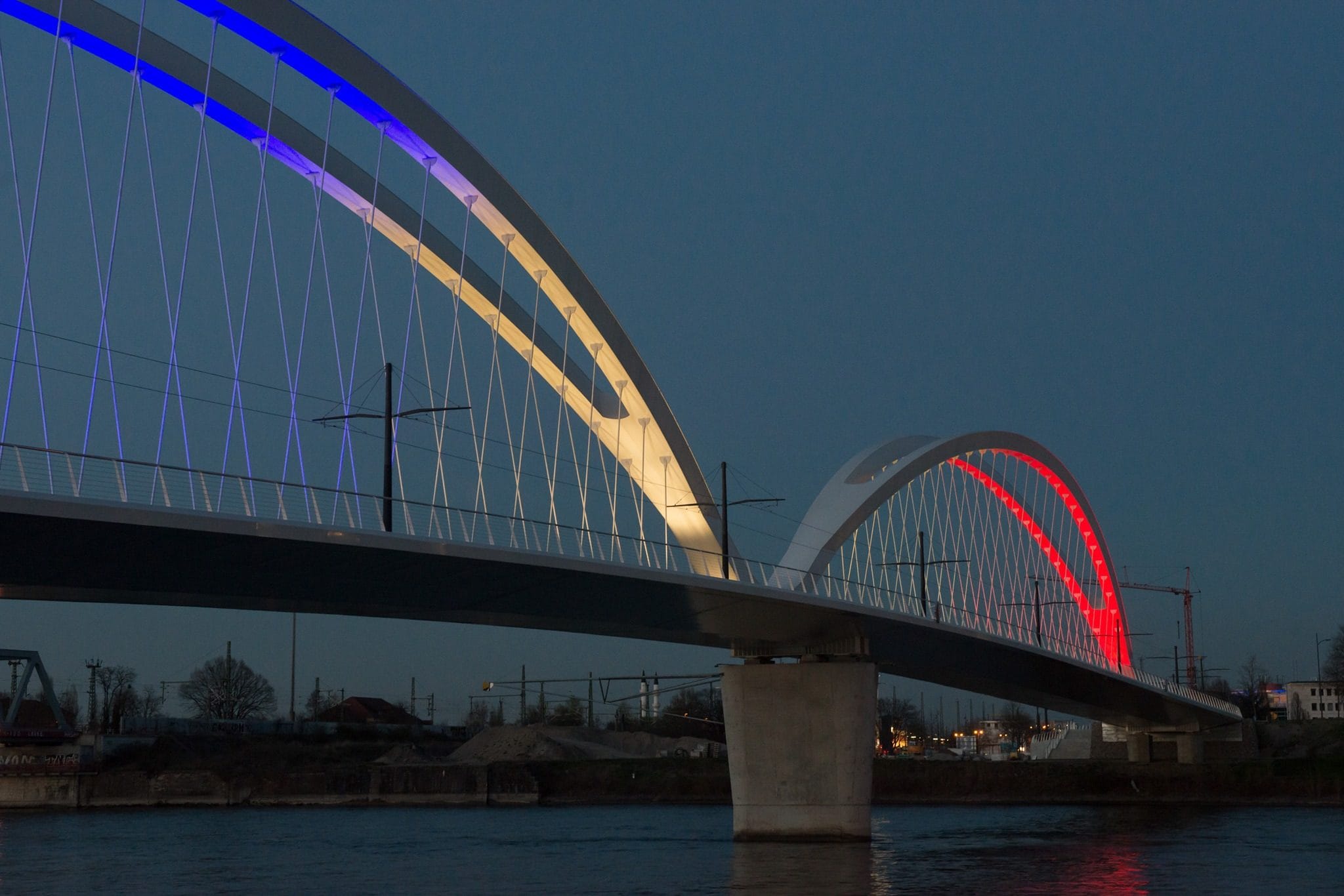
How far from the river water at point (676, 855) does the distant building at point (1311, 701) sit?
348ft

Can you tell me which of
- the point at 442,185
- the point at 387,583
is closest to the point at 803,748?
the point at 387,583

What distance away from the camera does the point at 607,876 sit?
33938 mm

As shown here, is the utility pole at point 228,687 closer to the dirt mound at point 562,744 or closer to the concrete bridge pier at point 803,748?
the dirt mound at point 562,744

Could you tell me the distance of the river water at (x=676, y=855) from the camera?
104 feet

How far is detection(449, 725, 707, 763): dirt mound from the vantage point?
91562 mm

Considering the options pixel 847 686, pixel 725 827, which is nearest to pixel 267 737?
pixel 725 827

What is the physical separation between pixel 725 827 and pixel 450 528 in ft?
107

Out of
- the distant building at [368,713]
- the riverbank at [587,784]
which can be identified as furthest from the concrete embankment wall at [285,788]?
the distant building at [368,713]

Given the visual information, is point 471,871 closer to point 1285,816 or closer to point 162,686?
point 1285,816

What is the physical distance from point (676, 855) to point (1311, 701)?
15648 centimetres

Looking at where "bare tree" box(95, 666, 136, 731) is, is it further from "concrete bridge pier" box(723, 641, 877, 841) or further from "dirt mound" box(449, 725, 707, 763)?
"concrete bridge pier" box(723, 641, 877, 841)

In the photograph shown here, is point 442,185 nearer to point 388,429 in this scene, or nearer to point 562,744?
point 388,429

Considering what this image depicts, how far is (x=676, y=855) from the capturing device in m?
40.5

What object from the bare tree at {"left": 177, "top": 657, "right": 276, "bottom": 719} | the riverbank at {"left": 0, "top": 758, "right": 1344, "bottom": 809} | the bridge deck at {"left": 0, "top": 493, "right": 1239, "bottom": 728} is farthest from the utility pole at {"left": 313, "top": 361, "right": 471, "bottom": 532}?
the bare tree at {"left": 177, "top": 657, "right": 276, "bottom": 719}
